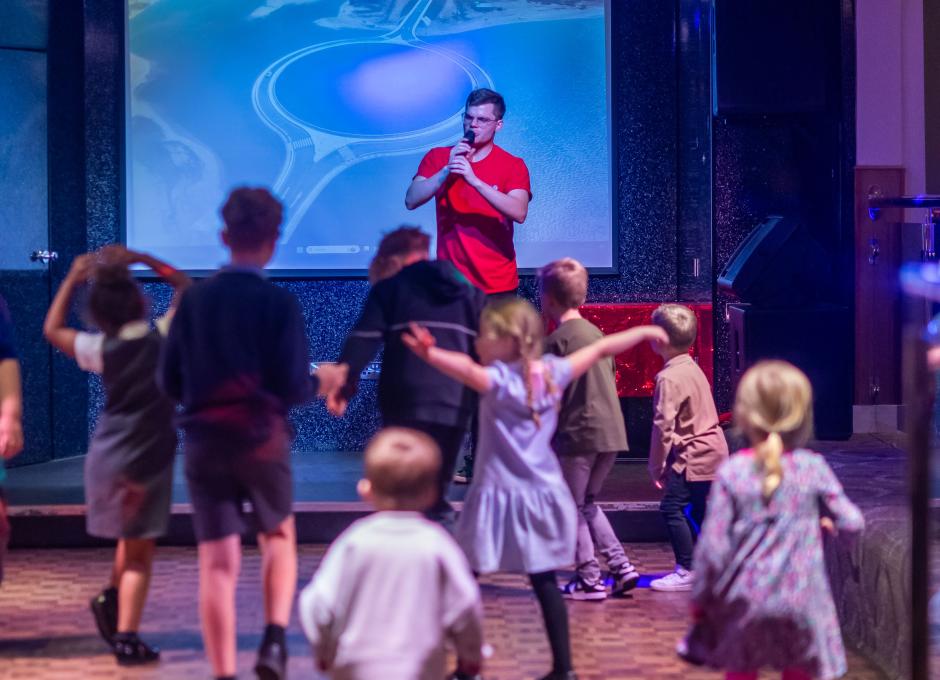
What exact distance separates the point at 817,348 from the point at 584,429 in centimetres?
228

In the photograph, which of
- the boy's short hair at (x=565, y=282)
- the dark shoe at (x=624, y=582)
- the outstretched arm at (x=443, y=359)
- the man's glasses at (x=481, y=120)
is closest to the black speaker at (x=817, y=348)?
the man's glasses at (x=481, y=120)

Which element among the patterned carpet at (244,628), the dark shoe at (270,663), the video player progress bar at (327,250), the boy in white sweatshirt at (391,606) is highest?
the video player progress bar at (327,250)

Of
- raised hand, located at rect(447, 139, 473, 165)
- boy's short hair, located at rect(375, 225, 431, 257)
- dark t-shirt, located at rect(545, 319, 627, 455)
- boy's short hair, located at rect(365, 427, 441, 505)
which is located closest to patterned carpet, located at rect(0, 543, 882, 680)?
dark t-shirt, located at rect(545, 319, 627, 455)

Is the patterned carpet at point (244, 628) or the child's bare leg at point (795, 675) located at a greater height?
the child's bare leg at point (795, 675)

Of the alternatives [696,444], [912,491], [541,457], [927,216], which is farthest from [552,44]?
[912,491]

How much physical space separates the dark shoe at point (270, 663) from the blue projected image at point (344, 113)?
3.75 meters

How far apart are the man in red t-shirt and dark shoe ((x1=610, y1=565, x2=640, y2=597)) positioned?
1477 mm

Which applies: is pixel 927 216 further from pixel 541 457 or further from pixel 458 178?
pixel 541 457

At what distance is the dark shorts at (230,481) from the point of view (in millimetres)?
3436

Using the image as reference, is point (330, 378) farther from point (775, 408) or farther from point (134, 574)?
point (775, 408)

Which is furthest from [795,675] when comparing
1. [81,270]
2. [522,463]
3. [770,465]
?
[81,270]

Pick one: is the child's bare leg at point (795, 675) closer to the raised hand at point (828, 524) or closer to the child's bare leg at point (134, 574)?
the raised hand at point (828, 524)

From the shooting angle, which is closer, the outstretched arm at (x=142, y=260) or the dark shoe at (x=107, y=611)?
the outstretched arm at (x=142, y=260)

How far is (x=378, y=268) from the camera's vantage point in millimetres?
4148
